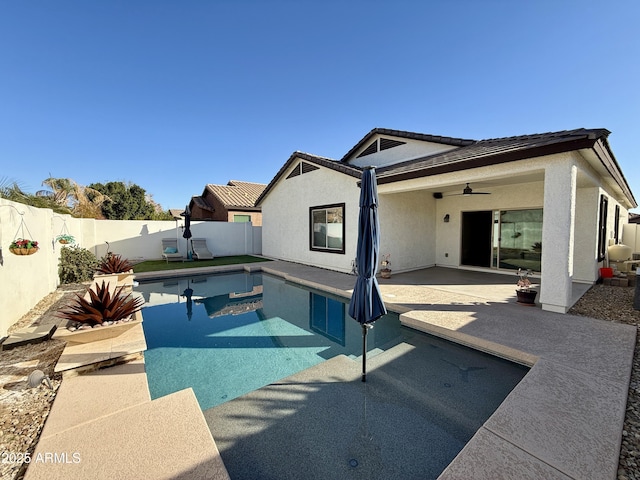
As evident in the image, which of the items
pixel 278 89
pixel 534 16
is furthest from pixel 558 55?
pixel 278 89

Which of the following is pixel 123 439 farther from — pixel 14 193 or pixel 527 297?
pixel 14 193

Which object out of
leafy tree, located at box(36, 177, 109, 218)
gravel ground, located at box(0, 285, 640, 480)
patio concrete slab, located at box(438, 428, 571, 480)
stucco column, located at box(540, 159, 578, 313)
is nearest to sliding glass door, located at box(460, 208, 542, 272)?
gravel ground, located at box(0, 285, 640, 480)

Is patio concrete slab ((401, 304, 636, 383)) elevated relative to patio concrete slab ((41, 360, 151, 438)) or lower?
elevated

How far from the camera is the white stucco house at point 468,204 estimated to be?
6.48m

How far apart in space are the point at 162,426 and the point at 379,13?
13.3 m

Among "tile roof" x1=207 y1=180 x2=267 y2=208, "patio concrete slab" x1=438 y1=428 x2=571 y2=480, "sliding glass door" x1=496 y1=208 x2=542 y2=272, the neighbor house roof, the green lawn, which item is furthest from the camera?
"tile roof" x1=207 y1=180 x2=267 y2=208

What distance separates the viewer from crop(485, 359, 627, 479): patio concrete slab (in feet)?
8.08

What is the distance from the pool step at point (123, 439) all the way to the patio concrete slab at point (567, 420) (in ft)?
9.38

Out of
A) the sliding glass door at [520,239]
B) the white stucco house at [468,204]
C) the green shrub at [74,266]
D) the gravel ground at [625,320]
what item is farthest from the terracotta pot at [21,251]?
the sliding glass door at [520,239]

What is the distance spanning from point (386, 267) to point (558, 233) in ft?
19.0

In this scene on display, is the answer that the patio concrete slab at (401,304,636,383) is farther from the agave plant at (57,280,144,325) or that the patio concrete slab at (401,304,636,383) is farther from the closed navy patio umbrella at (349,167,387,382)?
the agave plant at (57,280,144,325)

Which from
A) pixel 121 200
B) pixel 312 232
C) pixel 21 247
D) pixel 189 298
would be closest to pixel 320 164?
pixel 312 232

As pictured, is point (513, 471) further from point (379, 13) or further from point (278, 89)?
point (278, 89)

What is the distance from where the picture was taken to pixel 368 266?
172 inches
